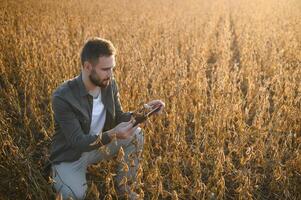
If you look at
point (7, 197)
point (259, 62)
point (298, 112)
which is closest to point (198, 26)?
point (259, 62)

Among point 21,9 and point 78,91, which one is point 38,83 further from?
point 21,9

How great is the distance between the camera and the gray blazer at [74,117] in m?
2.41

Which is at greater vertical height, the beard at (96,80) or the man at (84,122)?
the beard at (96,80)

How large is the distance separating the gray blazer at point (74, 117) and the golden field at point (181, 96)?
0.77 ft

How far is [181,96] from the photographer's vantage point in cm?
374

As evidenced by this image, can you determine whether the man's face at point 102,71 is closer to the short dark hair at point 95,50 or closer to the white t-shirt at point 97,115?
the short dark hair at point 95,50

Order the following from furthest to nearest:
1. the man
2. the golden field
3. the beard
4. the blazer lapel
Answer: the blazer lapel, the golden field, the beard, the man

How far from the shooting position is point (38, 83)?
420 centimetres

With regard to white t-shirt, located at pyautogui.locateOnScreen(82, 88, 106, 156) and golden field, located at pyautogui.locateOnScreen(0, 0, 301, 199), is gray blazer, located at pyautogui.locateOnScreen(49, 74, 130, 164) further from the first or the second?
golden field, located at pyautogui.locateOnScreen(0, 0, 301, 199)

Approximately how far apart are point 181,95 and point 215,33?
353 centimetres

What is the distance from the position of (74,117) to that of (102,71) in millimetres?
376

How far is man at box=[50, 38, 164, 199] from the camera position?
240cm

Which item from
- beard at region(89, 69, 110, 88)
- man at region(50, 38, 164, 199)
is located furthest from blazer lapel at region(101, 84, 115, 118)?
beard at region(89, 69, 110, 88)

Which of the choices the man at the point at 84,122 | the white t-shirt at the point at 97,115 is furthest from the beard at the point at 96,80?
the white t-shirt at the point at 97,115
